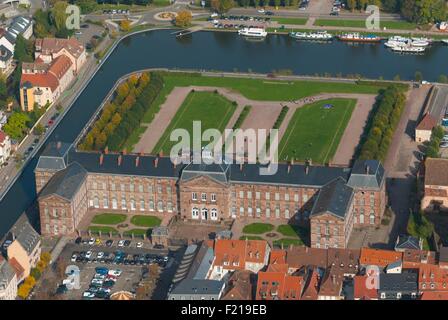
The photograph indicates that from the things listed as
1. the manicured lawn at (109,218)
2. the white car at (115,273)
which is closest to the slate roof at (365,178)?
the manicured lawn at (109,218)

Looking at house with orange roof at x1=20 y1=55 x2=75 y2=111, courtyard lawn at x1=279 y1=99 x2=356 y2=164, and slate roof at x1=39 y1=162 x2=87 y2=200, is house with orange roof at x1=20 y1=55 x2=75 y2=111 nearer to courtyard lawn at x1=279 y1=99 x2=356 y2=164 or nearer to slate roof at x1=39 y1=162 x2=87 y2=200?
slate roof at x1=39 y1=162 x2=87 y2=200

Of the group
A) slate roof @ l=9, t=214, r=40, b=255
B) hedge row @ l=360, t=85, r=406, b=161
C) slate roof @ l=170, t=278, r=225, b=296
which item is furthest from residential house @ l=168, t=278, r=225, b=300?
hedge row @ l=360, t=85, r=406, b=161

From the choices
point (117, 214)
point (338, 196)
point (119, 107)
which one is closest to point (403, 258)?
point (338, 196)

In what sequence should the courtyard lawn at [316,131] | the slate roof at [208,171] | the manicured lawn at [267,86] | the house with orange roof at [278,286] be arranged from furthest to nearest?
the manicured lawn at [267,86] → the courtyard lawn at [316,131] → the slate roof at [208,171] → the house with orange roof at [278,286]

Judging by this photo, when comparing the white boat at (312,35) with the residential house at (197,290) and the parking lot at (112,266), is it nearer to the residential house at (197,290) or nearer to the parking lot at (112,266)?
the parking lot at (112,266)

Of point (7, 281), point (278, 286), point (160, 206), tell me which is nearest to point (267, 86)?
point (160, 206)
